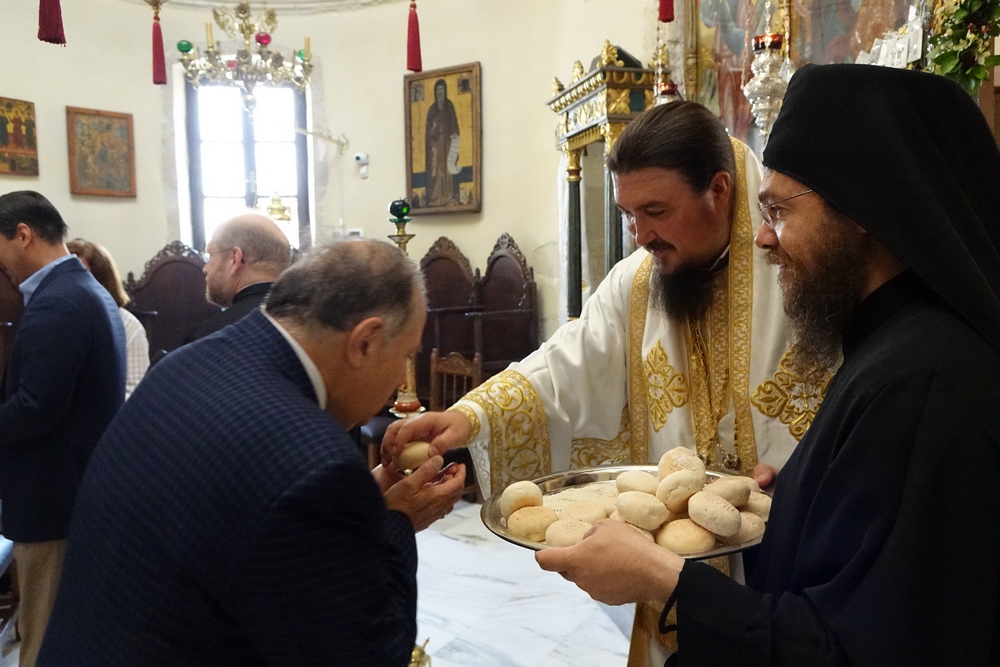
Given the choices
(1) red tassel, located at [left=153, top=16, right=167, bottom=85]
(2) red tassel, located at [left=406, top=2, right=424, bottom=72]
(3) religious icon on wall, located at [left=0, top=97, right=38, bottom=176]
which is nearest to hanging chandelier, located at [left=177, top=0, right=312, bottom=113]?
(1) red tassel, located at [left=153, top=16, right=167, bottom=85]

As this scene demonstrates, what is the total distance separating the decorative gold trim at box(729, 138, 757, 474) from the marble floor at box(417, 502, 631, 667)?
1.89 m

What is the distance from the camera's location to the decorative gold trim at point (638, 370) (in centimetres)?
246

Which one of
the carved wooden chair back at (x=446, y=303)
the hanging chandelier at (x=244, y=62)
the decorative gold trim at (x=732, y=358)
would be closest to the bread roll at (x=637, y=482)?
the decorative gold trim at (x=732, y=358)

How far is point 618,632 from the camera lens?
3.95 m

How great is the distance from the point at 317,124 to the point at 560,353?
8054 millimetres

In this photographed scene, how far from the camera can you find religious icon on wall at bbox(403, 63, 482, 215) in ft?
28.9

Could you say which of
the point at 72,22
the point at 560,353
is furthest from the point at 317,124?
the point at 560,353

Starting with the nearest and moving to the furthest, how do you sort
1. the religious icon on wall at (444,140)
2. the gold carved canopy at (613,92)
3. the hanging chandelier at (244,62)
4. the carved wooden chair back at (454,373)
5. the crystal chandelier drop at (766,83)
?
1. the crystal chandelier drop at (766,83)
2. the gold carved canopy at (613,92)
3. the carved wooden chair back at (454,373)
4. the hanging chandelier at (244,62)
5. the religious icon on wall at (444,140)

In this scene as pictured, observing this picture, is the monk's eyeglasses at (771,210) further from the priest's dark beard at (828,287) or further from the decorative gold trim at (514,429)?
the decorative gold trim at (514,429)

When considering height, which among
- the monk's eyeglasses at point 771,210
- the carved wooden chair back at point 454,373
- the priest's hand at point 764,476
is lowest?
the carved wooden chair back at point 454,373

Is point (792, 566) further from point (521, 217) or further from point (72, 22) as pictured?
point (72, 22)

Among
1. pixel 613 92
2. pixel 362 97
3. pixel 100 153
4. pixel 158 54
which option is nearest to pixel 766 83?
pixel 613 92

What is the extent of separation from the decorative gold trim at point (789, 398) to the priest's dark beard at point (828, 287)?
79 cm

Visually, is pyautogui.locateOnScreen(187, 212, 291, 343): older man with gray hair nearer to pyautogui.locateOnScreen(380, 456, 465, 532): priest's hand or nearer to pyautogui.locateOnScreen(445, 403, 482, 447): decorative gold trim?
pyautogui.locateOnScreen(445, 403, 482, 447): decorative gold trim
